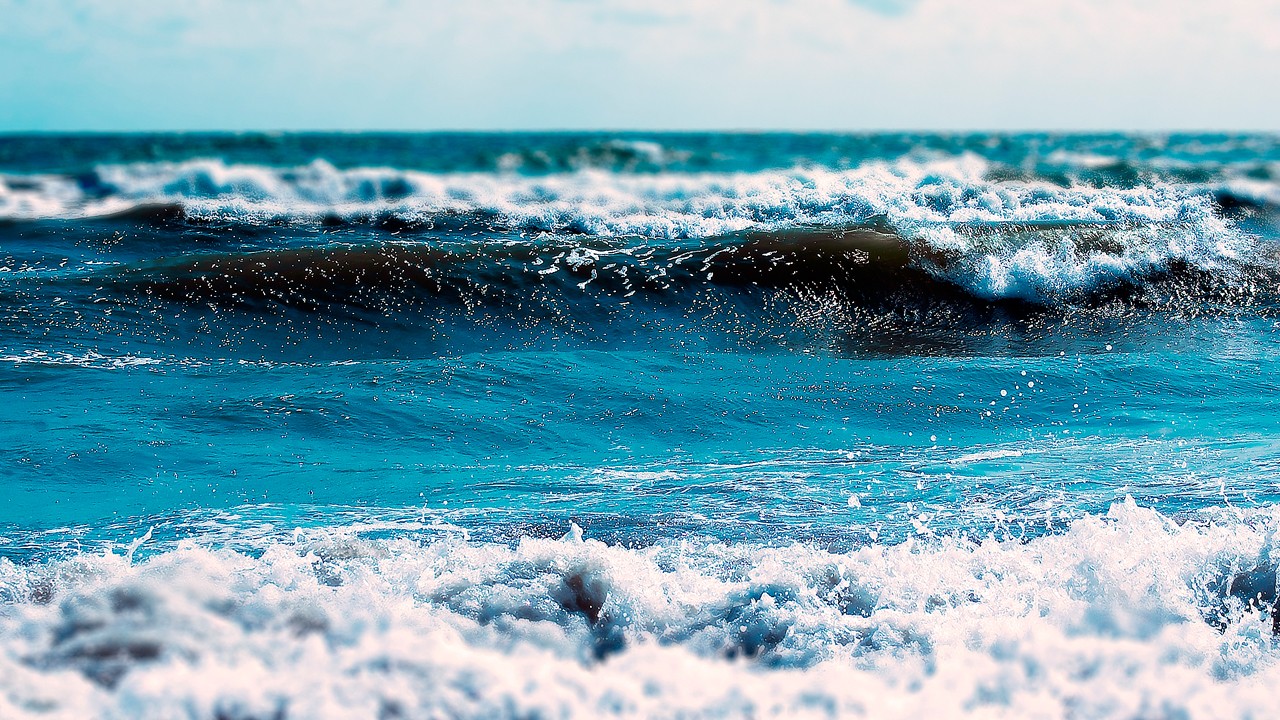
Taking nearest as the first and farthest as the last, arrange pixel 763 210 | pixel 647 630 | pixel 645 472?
pixel 647 630 → pixel 645 472 → pixel 763 210

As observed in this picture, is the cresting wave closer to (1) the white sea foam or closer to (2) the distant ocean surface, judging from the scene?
(2) the distant ocean surface

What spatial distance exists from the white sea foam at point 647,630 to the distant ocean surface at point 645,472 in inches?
0.5

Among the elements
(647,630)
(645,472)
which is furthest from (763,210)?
(647,630)

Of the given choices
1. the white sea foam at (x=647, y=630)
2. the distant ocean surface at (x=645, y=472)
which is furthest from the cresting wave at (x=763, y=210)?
the white sea foam at (x=647, y=630)

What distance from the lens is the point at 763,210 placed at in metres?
11.7

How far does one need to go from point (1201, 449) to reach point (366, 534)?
335 cm

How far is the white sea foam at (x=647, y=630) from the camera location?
7.41 feet

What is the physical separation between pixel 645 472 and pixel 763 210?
8.08 metres

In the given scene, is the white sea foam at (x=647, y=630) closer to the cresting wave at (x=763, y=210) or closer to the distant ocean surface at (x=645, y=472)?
the distant ocean surface at (x=645, y=472)

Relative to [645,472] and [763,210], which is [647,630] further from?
[763,210]

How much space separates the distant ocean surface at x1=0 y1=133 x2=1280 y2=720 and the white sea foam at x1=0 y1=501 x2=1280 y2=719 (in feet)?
0.04

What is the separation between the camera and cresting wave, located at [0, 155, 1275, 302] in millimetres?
8477

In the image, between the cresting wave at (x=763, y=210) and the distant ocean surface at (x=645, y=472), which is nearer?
the distant ocean surface at (x=645, y=472)

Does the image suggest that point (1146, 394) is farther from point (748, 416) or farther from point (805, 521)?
point (805, 521)
